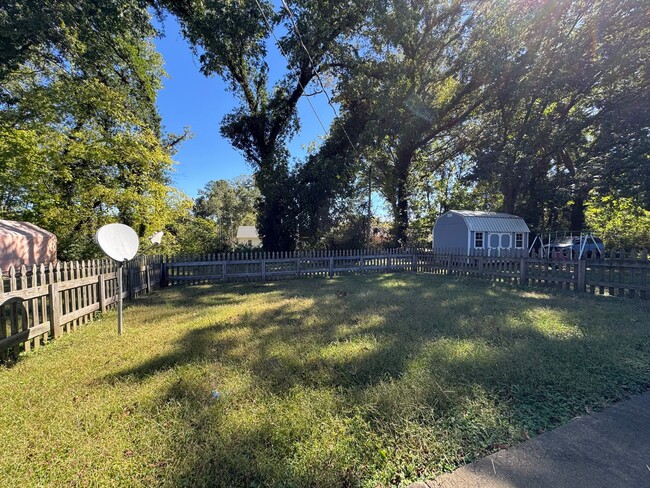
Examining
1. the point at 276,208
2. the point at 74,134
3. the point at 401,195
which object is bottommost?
the point at 276,208

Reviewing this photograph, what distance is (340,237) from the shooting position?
819 inches

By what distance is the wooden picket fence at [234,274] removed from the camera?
167 inches

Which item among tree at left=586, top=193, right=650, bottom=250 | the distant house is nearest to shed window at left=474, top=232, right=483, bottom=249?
tree at left=586, top=193, right=650, bottom=250

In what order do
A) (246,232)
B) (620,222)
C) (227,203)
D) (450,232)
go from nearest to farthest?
(620,222) < (450,232) < (227,203) < (246,232)

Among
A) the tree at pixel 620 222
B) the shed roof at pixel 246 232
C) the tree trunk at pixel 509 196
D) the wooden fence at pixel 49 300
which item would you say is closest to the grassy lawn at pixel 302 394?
the wooden fence at pixel 49 300

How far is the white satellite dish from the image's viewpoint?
4.83 metres

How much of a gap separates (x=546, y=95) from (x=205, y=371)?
22614mm

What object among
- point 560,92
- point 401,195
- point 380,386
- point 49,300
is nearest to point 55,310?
point 49,300

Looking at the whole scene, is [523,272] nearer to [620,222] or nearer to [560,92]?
[620,222]

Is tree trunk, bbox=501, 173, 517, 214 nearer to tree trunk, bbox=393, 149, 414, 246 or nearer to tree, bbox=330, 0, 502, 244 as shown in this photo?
tree, bbox=330, 0, 502, 244

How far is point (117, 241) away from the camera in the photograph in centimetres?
519

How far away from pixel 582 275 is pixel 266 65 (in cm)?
1786

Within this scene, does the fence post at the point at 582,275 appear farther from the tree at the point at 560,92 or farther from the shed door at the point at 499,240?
the tree at the point at 560,92

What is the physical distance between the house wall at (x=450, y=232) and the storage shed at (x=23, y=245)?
18.8 metres
